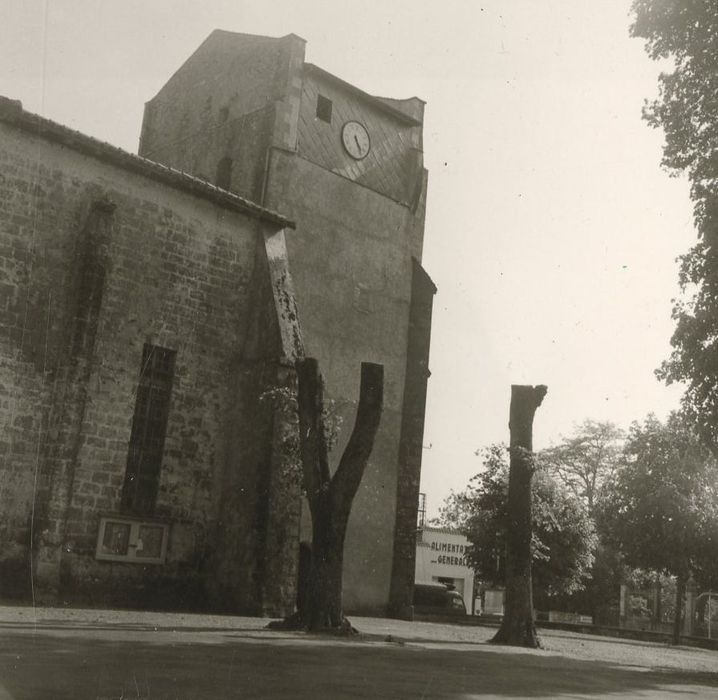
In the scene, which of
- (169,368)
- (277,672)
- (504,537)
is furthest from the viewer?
(504,537)

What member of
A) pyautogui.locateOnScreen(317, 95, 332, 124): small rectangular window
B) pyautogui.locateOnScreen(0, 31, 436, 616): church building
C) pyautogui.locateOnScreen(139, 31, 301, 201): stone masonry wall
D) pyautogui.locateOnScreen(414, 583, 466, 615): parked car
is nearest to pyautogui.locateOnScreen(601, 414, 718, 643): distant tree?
pyautogui.locateOnScreen(414, 583, 466, 615): parked car

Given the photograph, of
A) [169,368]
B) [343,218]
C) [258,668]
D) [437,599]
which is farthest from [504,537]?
[258,668]

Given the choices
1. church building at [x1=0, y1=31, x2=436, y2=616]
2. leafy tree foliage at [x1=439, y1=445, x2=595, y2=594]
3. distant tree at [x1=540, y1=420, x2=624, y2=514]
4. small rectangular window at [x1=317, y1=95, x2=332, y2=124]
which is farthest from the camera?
distant tree at [x1=540, y1=420, x2=624, y2=514]

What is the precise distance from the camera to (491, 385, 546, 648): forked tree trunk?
14.5 metres

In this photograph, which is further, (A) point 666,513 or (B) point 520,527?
(A) point 666,513

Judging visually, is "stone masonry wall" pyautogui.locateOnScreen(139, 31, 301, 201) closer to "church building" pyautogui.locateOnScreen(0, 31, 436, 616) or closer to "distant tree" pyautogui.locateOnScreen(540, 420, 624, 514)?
"church building" pyautogui.locateOnScreen(0, 31, 436, 616)

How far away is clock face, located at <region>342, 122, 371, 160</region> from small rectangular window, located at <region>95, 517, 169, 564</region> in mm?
11622

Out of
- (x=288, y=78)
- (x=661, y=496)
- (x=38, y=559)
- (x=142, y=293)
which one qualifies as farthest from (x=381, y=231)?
(x=661, y=496)

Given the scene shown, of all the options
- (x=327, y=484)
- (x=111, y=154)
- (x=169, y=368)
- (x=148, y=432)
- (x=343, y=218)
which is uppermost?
(x=343, y=218)

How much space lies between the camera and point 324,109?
2211cm

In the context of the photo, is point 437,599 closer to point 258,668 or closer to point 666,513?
point 666,513

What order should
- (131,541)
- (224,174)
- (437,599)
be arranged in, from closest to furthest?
(131,541), (224,174), (437,599)

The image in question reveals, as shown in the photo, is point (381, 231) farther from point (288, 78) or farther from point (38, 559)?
point (38, 559)

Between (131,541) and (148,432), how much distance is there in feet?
6.53
